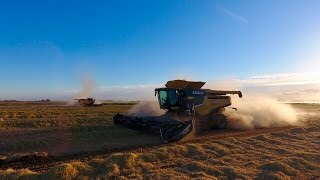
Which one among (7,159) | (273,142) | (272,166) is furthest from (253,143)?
(7,159)

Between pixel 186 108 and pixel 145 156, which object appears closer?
pixel 145 156

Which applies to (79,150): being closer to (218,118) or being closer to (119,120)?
(119,120)

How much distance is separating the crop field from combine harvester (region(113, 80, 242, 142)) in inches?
38.5

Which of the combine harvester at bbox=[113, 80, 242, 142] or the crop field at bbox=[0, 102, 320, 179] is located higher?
the combine harvester at bbox=[113, 80, 242, 142]

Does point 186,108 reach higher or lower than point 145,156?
higher

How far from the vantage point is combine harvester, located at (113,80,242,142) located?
21938mm

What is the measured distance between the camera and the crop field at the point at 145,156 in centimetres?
1200

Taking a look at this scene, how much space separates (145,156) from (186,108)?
9429 millimetres

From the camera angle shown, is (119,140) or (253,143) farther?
(119,140)

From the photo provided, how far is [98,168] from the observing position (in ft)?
40.3

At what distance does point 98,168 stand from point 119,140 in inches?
284

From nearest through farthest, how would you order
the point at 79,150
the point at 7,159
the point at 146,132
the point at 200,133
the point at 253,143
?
the point at 7,159
the point at 79,150
the point at 253,143
the point at 146,132
the point at 200,133

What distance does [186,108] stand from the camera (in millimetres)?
23031

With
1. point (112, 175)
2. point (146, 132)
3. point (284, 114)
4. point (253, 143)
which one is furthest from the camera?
point (284, 114)
